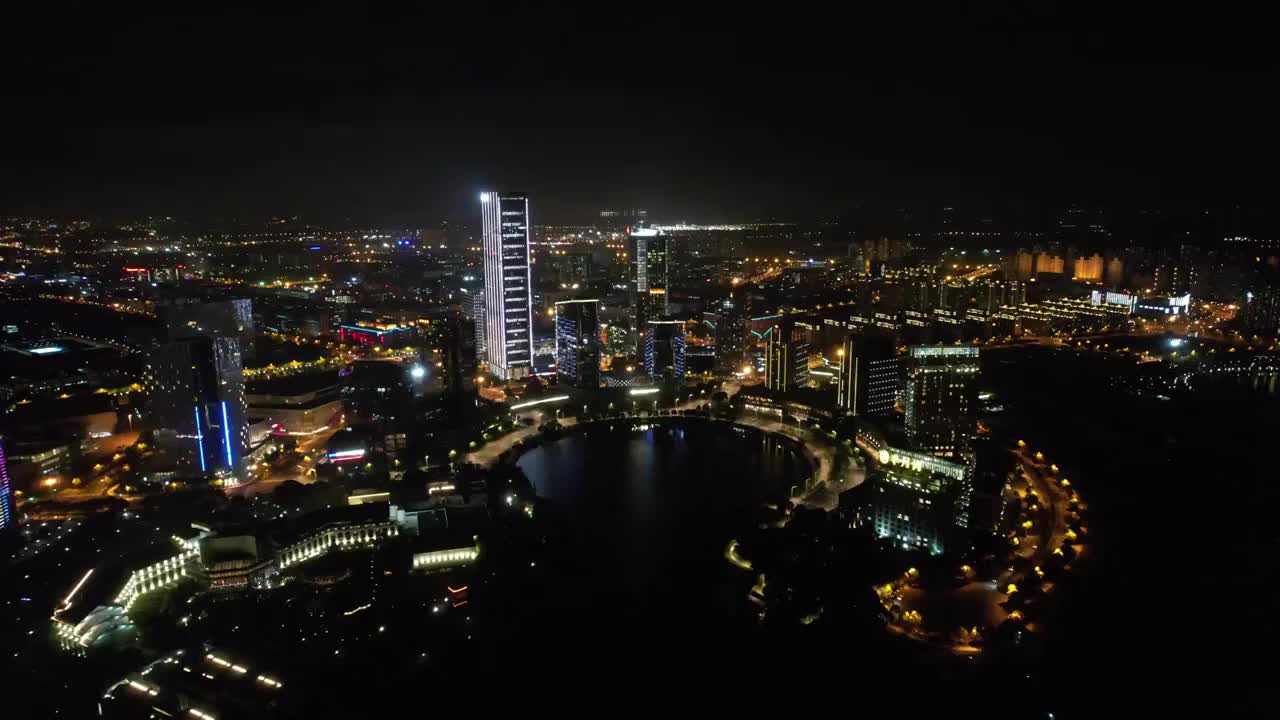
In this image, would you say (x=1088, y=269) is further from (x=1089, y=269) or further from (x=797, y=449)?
(x=797, y=449)

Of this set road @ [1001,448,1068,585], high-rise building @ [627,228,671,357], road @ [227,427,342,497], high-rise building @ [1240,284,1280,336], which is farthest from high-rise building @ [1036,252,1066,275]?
road @ [227,427,342,497]

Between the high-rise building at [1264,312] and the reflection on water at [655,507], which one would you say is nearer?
the reflection on water at [655,507]

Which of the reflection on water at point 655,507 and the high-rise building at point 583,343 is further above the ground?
the high-rise building at point 583,343

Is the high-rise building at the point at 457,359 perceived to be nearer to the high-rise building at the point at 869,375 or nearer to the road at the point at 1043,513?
the high-rise building at the point at 869,375

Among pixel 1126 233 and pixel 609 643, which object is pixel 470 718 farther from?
pixel 1126 233

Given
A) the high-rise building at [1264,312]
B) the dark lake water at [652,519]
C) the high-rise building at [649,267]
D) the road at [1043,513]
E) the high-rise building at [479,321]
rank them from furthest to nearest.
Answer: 1. the high-rise building at [649,267]
2. the high-rise building at [1264,312]
3. the high-rise building at [479,321]
4. the road at [1043,513]
5. the dark lake water at [652,519]

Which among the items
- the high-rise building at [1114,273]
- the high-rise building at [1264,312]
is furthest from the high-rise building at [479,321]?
the high-rise building at [1114,273]

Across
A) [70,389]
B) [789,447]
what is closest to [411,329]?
[70,389]
